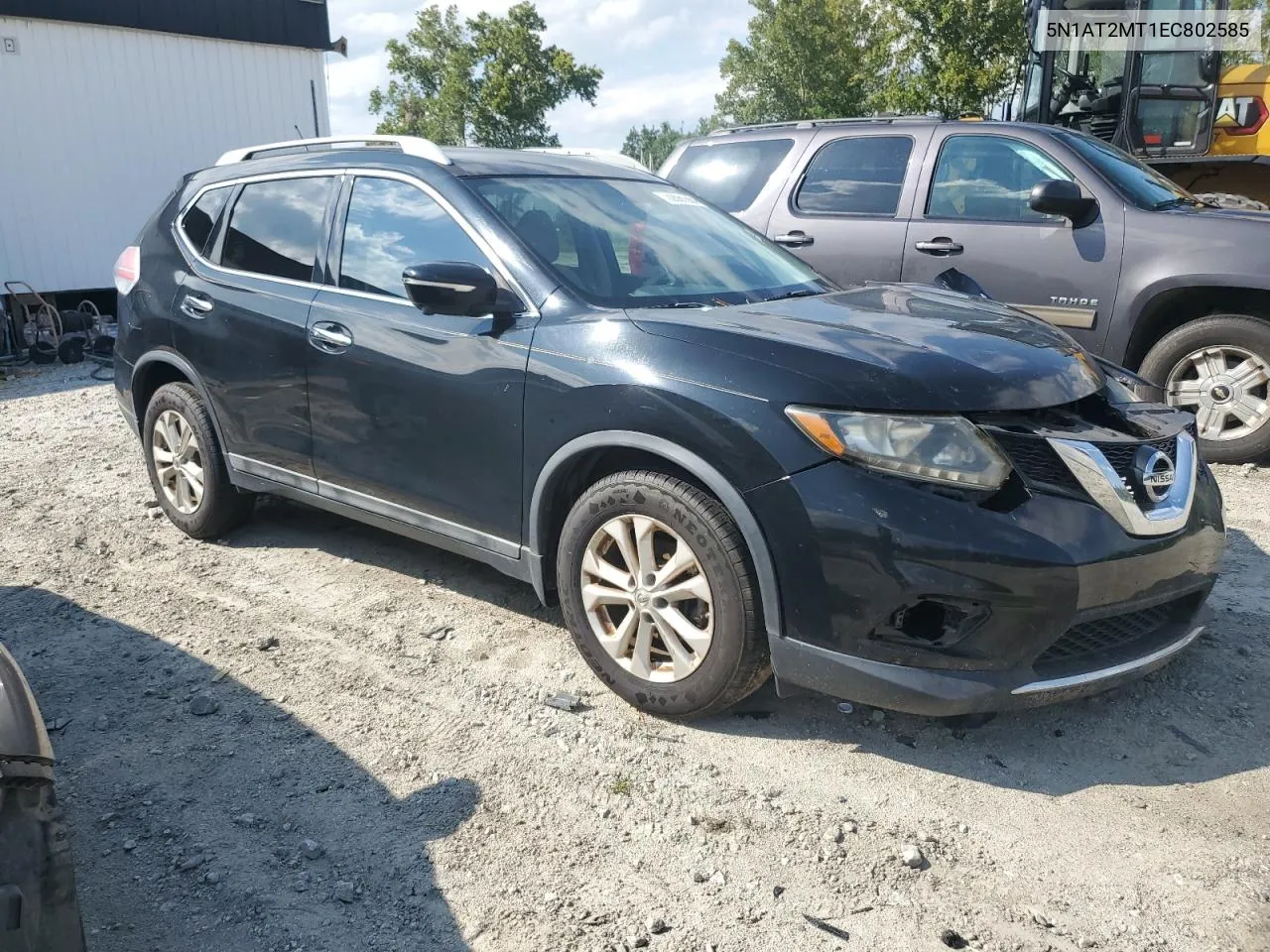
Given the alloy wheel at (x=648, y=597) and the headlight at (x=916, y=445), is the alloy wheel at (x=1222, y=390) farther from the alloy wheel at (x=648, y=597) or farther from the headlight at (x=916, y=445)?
the alloy wheel at (x=648, y=597)

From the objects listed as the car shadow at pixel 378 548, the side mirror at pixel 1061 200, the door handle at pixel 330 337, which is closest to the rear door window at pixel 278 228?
the door handle at pixel 330 337

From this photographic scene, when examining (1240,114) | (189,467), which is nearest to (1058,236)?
(189,467)

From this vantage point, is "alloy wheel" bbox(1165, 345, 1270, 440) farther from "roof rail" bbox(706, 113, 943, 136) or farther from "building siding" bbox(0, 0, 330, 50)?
"building siding" bbox(0, 0, 330, 50)

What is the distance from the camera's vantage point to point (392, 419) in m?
3.80

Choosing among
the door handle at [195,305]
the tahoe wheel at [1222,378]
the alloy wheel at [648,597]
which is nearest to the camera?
the alloy wheel at [648,597]

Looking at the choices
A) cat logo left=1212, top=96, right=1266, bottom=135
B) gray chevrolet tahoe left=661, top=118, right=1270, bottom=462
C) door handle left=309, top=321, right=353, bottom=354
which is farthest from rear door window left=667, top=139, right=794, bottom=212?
cat logo left=1212, top=96, right=1266, bottom=135

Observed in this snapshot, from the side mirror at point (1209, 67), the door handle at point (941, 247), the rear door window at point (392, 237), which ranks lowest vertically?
the door handle at point (941, 247)

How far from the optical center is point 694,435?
9.82 ft

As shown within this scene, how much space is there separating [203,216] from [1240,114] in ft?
30.1

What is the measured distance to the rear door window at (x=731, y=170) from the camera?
711 cm

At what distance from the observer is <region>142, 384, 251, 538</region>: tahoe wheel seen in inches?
187

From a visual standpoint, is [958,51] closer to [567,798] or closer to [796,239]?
[796,239]

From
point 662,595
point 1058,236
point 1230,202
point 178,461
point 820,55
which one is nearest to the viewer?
point 662,595

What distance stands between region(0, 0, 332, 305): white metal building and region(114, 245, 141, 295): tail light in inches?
314
